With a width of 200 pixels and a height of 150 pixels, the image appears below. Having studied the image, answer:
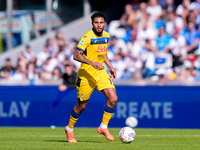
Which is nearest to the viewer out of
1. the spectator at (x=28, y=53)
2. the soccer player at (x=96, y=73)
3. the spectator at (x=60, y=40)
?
the soccer player at (x=96, y=73)

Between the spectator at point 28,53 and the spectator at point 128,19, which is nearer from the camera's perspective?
the spectator at point 128,19

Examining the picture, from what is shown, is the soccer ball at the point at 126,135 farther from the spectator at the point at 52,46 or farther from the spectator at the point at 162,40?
the spectator at the point at 52,46

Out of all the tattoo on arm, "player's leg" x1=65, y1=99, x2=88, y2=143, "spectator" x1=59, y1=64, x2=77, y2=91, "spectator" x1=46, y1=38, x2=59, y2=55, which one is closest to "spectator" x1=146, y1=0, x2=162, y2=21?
"spectator" x1=46, y1=38, x2=59, y2=55

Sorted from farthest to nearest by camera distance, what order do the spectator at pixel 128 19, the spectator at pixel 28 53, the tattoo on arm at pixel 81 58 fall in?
the spectator at pixel 28 53, the spectator at pixel 128 19, the tattoo on arm at pixel 81 58

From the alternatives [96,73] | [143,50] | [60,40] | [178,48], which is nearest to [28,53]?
[60,40]

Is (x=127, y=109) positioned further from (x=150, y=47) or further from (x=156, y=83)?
(x=150, y=47)

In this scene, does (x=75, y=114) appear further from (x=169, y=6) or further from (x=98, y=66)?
(x=169, y=6)

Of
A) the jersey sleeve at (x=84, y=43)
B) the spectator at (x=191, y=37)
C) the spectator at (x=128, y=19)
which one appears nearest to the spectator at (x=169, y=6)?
Answer: the spectator at (x=128, y=19)

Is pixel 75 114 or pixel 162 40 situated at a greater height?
pixel 162 40

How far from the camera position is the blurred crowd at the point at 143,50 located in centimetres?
1366

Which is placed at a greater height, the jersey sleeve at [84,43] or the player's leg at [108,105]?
the jersey sleeve at [84,43]

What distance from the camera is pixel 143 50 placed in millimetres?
15109

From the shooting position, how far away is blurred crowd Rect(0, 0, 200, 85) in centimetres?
1366

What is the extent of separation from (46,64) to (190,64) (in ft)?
15.9
